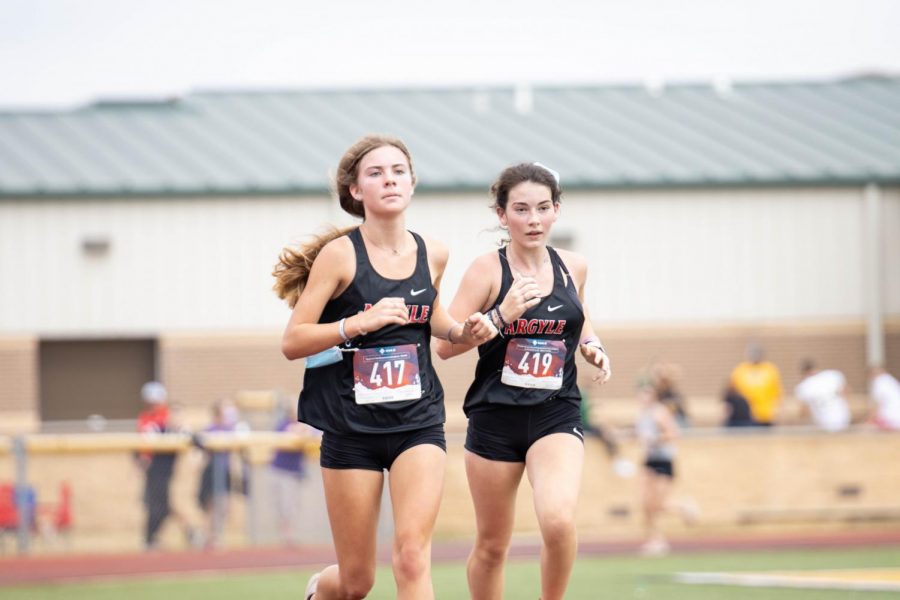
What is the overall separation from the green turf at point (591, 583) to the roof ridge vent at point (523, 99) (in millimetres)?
15443

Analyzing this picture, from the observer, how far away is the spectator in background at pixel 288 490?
16.2 metres

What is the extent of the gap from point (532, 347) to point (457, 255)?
17714mm

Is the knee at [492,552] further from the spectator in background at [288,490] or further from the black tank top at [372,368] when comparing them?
the spectator in background at [288,490]

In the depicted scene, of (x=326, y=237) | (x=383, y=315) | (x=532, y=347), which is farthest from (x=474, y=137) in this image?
(x=383, y=315)

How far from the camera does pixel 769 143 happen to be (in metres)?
27.3

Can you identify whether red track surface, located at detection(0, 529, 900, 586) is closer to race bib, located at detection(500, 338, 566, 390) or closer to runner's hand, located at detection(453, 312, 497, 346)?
race bib, located at detection(500, 338, 566, 390)

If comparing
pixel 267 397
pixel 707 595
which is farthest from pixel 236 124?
pixel 707 595

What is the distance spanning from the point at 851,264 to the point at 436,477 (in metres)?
20.4

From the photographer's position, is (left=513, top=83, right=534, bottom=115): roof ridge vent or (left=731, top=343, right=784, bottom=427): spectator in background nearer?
(left=731, top=343, right=784, bottom=427): spectator in background

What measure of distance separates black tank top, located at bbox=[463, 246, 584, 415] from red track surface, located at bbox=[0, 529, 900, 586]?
25.5ft

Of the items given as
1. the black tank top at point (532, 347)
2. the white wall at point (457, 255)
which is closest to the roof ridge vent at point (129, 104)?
the white wall at point (457, 255)

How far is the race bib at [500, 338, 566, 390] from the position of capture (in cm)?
684

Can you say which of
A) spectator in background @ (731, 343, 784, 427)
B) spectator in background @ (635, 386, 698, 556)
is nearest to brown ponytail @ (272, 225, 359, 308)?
spectator in background @ (635, 386, 698, 556)

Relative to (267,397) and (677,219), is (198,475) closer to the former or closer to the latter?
(267,397)
